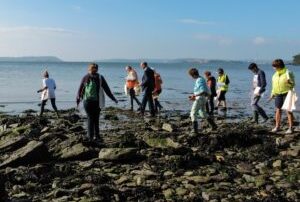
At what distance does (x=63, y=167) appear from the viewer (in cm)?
1145

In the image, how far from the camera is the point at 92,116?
15.0 m

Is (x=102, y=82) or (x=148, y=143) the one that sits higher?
(x=102, y=82)

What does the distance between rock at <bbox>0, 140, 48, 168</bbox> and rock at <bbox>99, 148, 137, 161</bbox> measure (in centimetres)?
139

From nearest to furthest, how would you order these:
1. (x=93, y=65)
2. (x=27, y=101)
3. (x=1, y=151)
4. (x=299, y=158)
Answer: (x=299, y=158) → (x=1, y=151) → (x=93, y=65) → (x=27, y=101)

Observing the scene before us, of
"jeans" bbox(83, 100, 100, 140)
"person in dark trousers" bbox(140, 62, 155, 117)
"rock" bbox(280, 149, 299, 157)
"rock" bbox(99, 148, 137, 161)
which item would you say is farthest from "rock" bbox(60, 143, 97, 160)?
"person in dark trousers" bbox(140, 62, 155, 117)

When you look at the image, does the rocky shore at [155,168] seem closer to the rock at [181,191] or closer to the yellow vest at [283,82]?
the rock at [181,191]

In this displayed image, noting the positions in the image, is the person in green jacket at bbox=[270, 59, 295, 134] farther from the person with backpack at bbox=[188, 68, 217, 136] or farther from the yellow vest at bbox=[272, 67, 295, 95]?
the person with backpack at bbox=[188, 68, 217, 136]

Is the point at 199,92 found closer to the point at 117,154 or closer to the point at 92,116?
the point at 92,116

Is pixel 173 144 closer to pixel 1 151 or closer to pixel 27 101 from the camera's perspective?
pixel 1 151

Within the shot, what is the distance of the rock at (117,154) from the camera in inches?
474

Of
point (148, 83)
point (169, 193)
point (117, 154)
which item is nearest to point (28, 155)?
point (117, 154)

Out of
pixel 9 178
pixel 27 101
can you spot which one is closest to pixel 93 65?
pixel 9 178

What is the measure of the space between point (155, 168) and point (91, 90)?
13.2 feet

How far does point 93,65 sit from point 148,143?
265 centimetres
